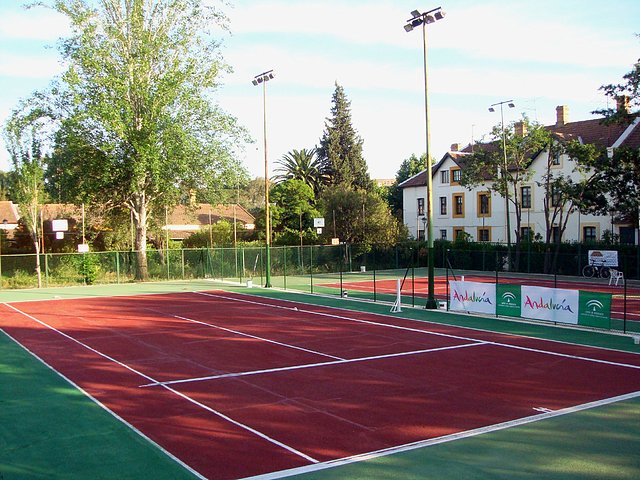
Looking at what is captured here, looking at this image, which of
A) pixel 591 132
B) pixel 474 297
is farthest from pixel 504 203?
pixel 474 297

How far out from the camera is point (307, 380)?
45.7 ft

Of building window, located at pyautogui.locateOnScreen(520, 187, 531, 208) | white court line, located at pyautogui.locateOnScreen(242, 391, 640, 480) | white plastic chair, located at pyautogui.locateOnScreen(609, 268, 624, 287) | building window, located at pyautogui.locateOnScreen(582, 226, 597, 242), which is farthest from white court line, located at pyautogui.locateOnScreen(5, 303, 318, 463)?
building window, located at pyautogui.locateOnScreen(520, 187, 531, 208)

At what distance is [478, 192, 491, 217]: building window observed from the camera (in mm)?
58938

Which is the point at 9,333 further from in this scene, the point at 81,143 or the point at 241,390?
the point at 81,143

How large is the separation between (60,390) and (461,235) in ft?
155

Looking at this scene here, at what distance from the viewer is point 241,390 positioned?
13.1 m

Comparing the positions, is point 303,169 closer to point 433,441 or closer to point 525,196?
point 525,196

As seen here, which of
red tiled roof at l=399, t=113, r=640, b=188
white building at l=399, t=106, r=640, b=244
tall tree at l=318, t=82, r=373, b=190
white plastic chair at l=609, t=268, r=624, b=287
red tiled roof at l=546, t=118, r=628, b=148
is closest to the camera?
white plastic chair at l=609, t=268, r=624, b=287

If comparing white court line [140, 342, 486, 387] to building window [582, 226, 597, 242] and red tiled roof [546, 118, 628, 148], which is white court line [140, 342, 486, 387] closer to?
red tiled roof [546, 118, 628, 148]

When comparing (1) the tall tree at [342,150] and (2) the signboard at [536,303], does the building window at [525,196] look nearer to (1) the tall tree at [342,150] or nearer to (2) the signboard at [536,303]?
(1) the tall tree at [342,150]

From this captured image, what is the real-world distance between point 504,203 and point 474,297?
3528cm

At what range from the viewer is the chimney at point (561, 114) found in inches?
2290

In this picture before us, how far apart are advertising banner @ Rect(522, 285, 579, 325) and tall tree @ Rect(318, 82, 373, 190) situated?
171ft

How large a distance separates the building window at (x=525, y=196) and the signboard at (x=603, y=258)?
1460 centimetres
